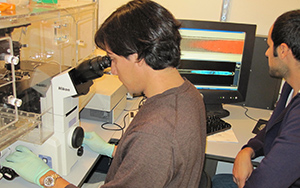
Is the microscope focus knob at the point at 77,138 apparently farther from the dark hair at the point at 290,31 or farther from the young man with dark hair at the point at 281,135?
the dark hair at the point at 290,31

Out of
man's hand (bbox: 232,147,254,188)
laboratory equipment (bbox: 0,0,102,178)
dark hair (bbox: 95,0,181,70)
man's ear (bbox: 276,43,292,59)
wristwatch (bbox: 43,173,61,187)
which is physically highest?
dark hair (bbox: 95,0,181,70)

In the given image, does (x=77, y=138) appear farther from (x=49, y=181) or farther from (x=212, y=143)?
(x=212, y=143)

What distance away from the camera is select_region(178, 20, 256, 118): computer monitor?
1664 mm

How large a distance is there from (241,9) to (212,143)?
1050 mm

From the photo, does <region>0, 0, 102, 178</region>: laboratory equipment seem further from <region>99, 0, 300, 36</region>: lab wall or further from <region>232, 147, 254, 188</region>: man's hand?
<region>99, 0, 300, 36</region>: lab wall

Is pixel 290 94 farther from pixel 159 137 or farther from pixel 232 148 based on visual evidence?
pixel 159 137

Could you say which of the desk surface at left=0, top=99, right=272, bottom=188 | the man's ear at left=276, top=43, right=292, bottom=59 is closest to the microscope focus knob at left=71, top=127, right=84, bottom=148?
the desk surface at left=0, top=99, right=272, bottom=188

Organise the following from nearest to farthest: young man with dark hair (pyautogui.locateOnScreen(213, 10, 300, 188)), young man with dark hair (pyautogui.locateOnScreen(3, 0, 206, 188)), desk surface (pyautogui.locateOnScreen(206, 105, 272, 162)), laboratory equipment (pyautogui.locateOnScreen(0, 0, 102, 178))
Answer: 1. young man with dark hair (pyautogui.locateOnScreen(3, 0, 206, 188))
2. laboratory equipment (pyautogui.locateOnScreen(0, 0, 102, 178))
3. young man with dark hair (pyautogui.locateOnScreen(213, 10, 300, 188))
4. desk surface (pyautogui.locateOnScreen(206, 105, 272, 162))

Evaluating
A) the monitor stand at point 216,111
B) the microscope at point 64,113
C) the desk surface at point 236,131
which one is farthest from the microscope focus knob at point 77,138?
the monitor stand at point 216,111

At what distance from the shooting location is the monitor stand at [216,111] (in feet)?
5.85

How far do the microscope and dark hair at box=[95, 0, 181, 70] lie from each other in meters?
0.20

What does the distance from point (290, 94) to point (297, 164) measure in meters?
0.51

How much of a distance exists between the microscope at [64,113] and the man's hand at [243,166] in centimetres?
77

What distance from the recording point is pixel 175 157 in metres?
0.77
